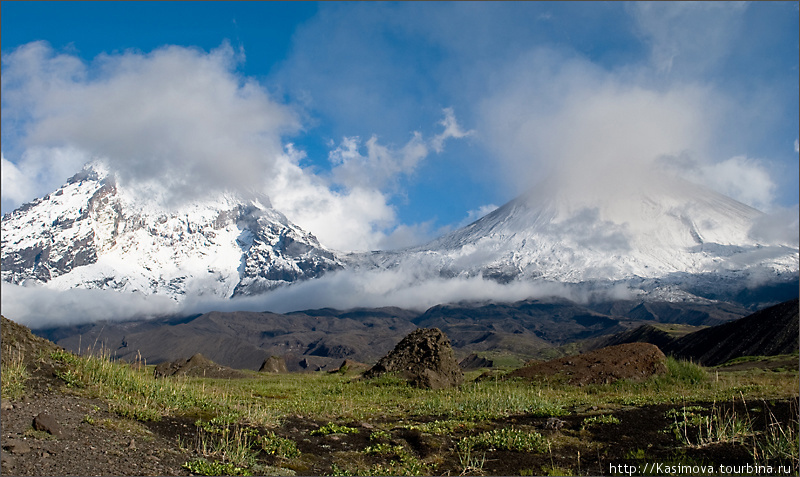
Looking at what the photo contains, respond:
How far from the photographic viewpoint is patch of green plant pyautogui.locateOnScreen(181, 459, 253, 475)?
866 cm

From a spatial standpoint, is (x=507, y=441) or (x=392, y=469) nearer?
(x=392, y=469)

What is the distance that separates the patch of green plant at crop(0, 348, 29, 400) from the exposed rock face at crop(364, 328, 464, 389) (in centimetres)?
1544

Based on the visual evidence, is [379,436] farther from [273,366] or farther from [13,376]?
[273,366]

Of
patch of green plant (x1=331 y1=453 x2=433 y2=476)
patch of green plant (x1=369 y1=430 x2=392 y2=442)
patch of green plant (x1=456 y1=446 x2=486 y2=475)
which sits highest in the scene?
patch of green plant (x1=369 y1=430 x2=392 y2=442)

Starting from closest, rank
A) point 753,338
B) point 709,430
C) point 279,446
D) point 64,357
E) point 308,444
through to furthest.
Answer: point 279,446, point 709,430, point 308,444, point 64,357, point 753,338

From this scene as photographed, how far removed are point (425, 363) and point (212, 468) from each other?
18.4 metres

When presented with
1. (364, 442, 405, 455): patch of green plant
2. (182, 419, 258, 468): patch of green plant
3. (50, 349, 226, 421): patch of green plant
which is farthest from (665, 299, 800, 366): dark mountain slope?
(182, 419, 258, 468): patch of green plant

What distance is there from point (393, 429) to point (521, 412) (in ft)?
A: 13.4

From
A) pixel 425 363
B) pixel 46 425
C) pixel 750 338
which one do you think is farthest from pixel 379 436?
pixel 750 338

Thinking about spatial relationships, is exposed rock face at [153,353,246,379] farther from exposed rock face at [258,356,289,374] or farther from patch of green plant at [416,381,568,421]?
patch of green plant at [416,381,568,421]

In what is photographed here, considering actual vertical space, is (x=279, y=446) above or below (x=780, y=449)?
below

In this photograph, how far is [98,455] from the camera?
8.62 meters

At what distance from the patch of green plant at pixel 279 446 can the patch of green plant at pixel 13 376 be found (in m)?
4.69

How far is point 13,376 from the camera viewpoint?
11070mm
